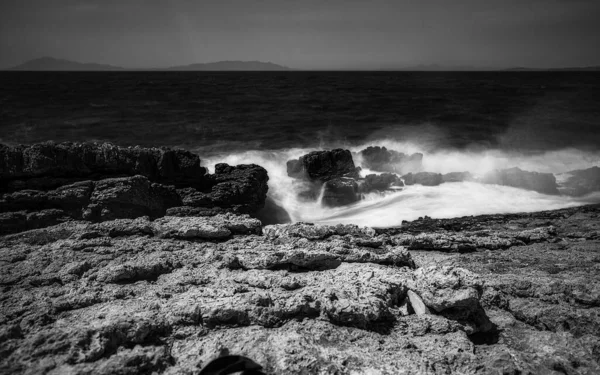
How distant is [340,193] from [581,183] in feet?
39.9

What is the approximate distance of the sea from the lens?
16.0 meters

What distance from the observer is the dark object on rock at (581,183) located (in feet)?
55.6

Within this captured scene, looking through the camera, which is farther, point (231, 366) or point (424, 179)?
point (424, 179)

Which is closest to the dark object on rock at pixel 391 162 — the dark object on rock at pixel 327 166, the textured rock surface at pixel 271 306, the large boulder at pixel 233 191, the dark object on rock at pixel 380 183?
the dark object on rock at pixel 380 183

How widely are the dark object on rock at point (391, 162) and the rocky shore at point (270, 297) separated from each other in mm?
13740

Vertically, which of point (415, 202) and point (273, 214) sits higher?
point (415, 202)

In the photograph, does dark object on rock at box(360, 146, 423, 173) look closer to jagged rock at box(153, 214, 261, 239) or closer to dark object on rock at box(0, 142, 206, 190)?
dark object on rock at box(0, 142, 206, 190)

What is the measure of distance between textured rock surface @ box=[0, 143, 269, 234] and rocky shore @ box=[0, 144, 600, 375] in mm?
54

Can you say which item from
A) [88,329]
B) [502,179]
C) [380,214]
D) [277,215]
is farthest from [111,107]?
[88,329]

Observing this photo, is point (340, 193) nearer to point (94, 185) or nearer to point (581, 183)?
point (94, 185)

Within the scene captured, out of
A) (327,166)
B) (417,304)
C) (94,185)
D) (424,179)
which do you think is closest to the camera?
(417,304)

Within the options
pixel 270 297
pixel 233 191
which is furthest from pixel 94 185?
pixel 270 297

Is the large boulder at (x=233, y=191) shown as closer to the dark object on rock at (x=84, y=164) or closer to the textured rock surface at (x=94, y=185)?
the textured rock surface at (x=94, y=185)

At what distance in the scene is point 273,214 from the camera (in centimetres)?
1491
